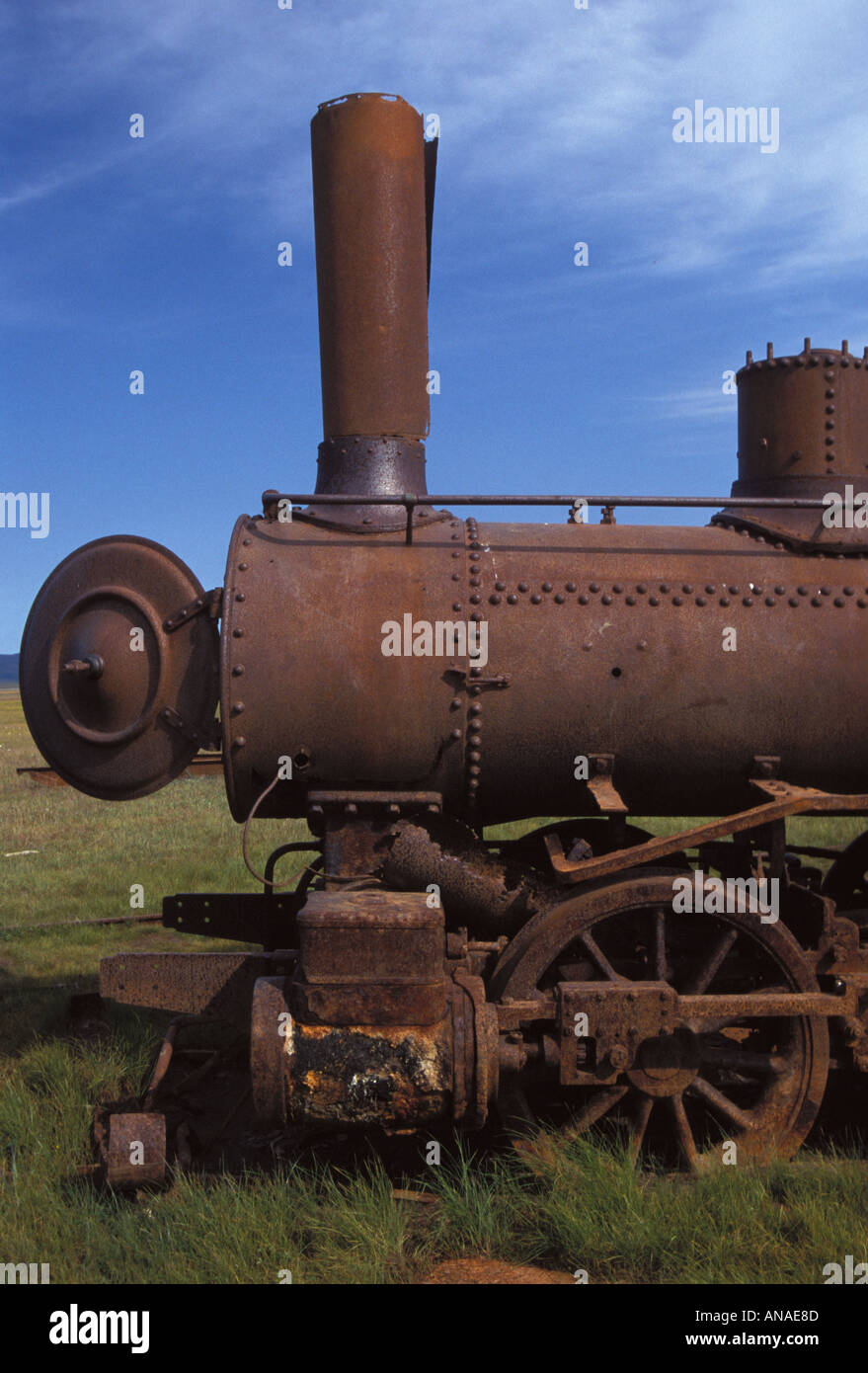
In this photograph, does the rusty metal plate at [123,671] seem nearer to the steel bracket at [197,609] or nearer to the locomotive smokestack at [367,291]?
the steel bracket at [197,609]

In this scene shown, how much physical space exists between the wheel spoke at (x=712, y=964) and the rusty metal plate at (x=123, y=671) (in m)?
2.34

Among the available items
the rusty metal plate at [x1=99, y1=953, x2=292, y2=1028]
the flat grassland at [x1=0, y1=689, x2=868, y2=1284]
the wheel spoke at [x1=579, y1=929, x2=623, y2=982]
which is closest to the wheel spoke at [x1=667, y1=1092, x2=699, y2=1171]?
the flat grassland at [x1=0, y1=689, x2=868, y2=1284]

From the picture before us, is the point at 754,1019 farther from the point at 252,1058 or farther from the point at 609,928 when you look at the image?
the point at 252,1058

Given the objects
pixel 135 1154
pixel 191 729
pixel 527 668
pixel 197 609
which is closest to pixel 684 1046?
pixel 527 668

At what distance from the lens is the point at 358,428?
507 cm

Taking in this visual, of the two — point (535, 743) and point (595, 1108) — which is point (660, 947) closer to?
point (595, 1108)

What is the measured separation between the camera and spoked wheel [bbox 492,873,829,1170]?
4.09 m

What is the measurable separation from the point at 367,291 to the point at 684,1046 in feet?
12.4

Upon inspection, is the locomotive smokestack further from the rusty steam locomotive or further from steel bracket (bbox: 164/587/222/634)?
steel bracket (bbox: 164/587/222/634)

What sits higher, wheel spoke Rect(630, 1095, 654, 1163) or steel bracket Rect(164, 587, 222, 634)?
steel bracket Rect(164, 587, 222, 634)

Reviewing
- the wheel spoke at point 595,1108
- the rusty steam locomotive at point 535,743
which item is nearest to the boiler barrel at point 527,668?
the rusty steam locomotive at point 535,743

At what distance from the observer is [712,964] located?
4.24 metres

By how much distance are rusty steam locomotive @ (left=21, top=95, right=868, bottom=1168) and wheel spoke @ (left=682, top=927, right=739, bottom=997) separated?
0.6 inches

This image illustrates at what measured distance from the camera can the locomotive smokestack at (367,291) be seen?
506cm
